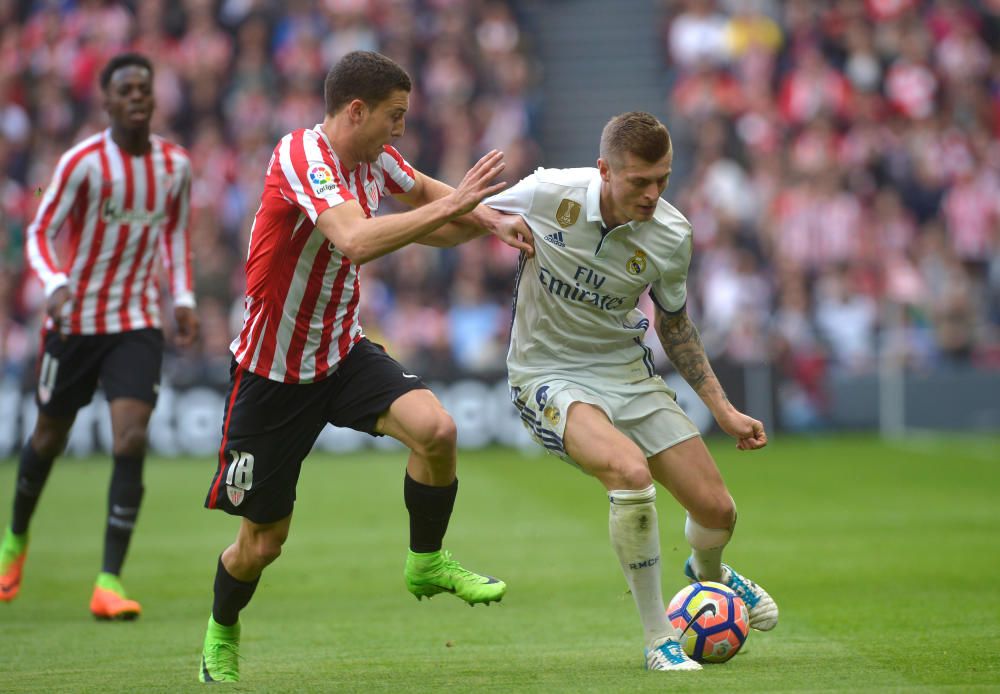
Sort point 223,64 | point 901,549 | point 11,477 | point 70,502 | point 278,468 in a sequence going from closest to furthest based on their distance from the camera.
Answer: point 278,468 → point 901,549 → point 70,502 → point 11,477 → point 223,64

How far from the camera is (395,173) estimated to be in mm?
6039

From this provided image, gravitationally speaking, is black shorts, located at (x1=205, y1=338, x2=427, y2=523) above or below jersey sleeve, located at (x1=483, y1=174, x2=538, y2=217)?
below

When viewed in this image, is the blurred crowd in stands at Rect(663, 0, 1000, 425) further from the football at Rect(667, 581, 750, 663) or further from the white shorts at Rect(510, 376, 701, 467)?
the football at Rect(667, 581, 750, 663)

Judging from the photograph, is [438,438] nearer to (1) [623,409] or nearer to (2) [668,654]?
(1) [623,409]

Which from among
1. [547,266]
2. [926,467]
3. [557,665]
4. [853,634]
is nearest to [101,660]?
[557,665]

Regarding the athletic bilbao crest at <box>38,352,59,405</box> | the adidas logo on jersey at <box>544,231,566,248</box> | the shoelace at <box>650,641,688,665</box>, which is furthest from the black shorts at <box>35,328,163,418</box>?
the shoelace at <box>650,641,688,665</box>

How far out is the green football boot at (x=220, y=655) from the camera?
223 inches

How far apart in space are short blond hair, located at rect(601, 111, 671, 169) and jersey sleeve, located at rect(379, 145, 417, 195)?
94 cm

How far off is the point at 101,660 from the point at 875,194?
1543 cm

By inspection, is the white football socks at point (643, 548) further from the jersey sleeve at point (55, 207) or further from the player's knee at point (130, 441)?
the jersey sleeve at point (55, 207)

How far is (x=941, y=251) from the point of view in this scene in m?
18.4

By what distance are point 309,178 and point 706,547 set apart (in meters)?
2.42

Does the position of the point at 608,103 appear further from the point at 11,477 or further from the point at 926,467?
the point at 11,477

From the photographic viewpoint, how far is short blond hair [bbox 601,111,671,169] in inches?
221
